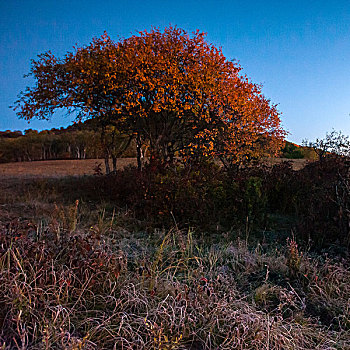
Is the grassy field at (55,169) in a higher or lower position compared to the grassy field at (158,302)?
higher

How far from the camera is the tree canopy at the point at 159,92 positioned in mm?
9562

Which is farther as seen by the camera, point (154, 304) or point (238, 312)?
point (154, 304)

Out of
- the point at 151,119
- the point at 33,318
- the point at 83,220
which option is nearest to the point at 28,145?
the point at 151,119

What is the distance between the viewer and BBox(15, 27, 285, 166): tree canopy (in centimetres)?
956

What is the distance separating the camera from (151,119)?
36.8 feet

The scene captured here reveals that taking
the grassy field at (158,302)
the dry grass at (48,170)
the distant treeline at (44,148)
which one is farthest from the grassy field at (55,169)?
the distant treeline at (44,148)

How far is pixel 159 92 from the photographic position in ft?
32.0

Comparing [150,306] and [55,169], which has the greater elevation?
[55,169]

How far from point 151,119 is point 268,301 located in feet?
28.9

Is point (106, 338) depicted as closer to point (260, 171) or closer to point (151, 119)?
point (260, 171)

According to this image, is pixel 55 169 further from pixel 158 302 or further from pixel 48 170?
pixel 158 302

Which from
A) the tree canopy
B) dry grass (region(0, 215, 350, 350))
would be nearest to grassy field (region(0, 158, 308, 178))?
the tree canopy

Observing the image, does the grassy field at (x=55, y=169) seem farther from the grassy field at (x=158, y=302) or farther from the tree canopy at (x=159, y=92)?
the grassy field at (x=158, y=302)

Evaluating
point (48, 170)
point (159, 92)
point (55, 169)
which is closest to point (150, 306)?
point (159, 92)
